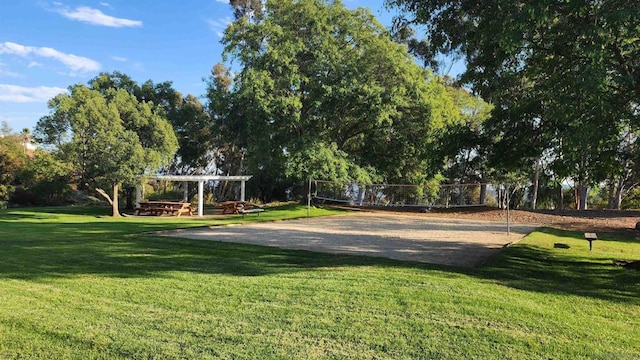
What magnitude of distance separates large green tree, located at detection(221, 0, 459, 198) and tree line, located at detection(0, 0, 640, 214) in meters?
0.08

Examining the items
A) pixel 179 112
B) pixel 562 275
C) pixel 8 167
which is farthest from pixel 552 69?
pixel 8 167

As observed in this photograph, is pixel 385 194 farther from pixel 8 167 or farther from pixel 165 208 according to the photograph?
pixel 8 167

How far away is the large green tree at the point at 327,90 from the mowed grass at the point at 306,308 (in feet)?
52.0

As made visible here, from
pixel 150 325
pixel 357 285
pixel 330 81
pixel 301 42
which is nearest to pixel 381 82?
pixel 330 81

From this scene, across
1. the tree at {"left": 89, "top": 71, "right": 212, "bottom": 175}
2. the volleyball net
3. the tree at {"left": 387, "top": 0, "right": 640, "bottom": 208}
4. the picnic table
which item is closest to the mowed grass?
the tree at {"left": 387, "top": 0, "right": 640, "bottom": 208}

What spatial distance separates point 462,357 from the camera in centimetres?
349

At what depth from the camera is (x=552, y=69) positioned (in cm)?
748

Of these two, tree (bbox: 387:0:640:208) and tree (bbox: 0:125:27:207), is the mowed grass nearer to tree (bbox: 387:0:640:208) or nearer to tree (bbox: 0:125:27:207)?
tree (bbox: 387:0:640:208)

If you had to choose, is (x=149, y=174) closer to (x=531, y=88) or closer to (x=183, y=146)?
(x=183, y=146)

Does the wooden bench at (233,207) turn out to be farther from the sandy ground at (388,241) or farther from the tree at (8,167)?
the tree at (8,167)

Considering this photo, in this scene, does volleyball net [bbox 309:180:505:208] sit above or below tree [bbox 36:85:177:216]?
below

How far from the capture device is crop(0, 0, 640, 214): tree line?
638 cm

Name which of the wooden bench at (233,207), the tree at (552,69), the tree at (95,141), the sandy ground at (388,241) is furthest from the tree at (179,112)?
the tree at (552,69)

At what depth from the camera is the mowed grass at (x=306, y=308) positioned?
365 centimetres
